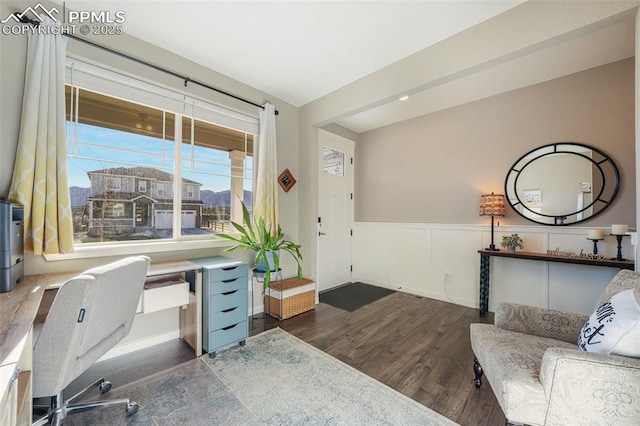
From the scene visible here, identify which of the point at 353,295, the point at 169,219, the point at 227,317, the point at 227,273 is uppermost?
the point at 169,219

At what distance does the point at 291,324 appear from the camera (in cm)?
275

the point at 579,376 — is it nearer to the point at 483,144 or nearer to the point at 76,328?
the point at 76,328

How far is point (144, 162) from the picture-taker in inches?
90.7

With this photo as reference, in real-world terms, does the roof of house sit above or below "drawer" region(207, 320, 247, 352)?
above

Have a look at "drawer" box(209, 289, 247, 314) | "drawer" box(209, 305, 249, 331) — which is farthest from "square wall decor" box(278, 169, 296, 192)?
"drawer" box(209, 305, 249, 331)

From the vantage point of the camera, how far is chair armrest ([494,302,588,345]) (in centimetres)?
155

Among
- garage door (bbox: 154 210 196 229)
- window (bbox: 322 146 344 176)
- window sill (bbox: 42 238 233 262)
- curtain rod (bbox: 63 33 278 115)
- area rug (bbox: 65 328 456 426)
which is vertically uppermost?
curtain rod (bbox: 63 33 278 115)

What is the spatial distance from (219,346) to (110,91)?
2.30 metres

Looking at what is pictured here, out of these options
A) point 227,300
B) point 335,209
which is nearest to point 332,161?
point 335,209

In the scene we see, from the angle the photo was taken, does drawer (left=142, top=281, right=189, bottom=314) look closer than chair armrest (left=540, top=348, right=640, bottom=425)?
No

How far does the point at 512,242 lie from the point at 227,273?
3082 millimetres

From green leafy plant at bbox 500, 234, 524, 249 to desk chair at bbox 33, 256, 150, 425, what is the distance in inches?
138

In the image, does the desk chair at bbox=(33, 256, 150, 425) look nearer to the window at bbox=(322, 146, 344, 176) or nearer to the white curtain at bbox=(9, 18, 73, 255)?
the white curtain at bbox=(9, 18, 73, 255)

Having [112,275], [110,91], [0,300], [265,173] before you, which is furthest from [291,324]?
[110,91]
